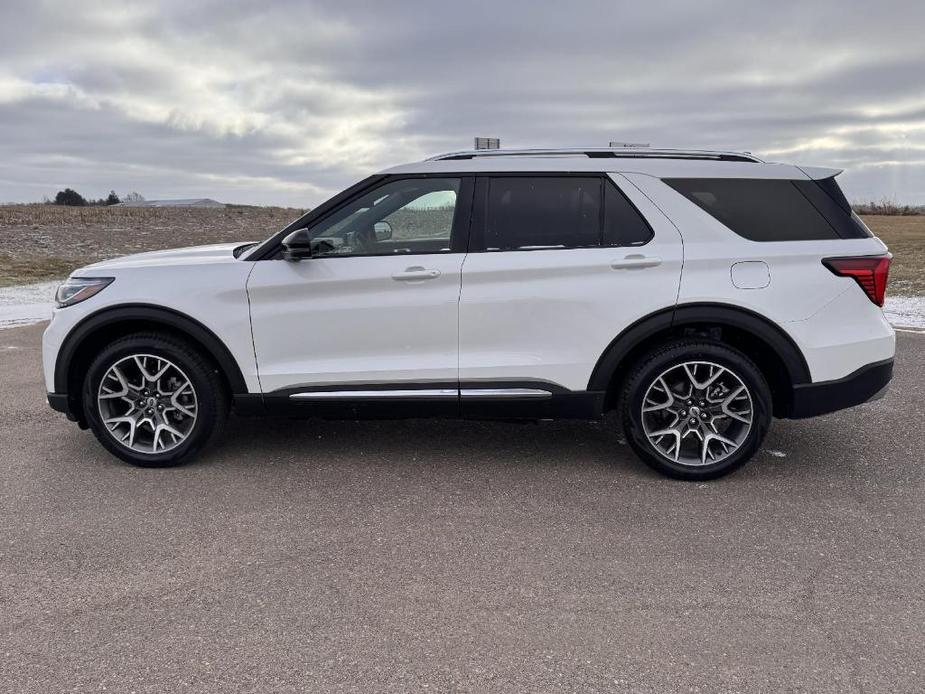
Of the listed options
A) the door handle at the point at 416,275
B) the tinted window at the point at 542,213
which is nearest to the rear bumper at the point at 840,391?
the tinted window at the point at 542,213

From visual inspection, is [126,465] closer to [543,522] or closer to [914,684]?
[543,522]

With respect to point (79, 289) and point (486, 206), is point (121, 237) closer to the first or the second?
point (79, 289)

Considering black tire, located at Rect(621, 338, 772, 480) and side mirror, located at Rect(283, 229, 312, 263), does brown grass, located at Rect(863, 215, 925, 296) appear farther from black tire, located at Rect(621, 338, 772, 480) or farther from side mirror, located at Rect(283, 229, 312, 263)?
side mirror, located at Rect(283, 229, 312, 263)

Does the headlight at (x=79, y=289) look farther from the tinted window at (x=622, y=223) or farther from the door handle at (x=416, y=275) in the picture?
the tinted window at (x=622, y=223)

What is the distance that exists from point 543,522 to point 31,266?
57.0 feet

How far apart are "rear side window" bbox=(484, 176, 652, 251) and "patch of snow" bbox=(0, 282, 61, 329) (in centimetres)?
762

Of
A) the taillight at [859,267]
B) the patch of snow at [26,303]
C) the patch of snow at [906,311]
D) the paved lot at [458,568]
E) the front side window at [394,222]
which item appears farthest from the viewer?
the patch of snow at [26,303]

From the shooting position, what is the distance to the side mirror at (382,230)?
4445mm

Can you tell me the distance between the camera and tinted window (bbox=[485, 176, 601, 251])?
14.3 ft

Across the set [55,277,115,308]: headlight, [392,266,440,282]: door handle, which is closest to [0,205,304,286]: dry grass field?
[55,277,115,308]: headlight

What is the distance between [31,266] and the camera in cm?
1761

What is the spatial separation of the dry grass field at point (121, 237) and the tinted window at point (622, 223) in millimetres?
9774

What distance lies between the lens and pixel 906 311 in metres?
10.5

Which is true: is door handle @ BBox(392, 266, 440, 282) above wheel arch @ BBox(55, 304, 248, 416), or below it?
above
